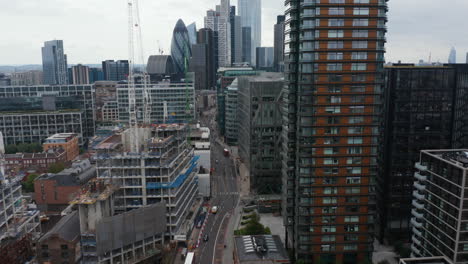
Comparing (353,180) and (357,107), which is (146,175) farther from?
(357,107)

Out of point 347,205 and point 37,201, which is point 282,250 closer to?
point 347,205

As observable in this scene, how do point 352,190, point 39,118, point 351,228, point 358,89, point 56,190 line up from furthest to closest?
point 39,118 → point 56,190 → point 351,228 → point 352,190 → point 358,89

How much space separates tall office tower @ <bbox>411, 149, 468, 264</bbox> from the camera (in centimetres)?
5225

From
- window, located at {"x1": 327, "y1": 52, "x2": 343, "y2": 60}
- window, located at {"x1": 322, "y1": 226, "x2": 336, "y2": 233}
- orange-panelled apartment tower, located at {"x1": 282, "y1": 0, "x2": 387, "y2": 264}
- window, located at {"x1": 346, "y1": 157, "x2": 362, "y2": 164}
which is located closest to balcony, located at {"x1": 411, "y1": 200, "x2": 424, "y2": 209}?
orange-panelled apartment tower, located at {"x1": 282, "y1": 0, "x2": 387, "y2": 264}

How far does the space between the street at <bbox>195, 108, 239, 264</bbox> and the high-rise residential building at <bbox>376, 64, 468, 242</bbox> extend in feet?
116

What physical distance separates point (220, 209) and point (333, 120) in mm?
47966

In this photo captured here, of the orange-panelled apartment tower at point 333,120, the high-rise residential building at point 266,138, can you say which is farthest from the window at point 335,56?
the high-rise residential building at point 266,138

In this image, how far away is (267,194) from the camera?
10931 cm

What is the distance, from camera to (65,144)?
147m

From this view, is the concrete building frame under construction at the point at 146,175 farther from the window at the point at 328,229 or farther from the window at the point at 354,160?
the window at the point at 354,160

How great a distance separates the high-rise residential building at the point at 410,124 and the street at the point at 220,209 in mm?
35215

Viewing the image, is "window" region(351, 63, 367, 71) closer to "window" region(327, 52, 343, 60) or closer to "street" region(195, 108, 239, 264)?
"window" region(327, 52, 343, 60)

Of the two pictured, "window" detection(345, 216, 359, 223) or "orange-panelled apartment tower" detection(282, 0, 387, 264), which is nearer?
"orange-panelled apartment tower" detection(282, 0, 387, 264)

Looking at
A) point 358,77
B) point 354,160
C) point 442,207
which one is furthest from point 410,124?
point 442,207
